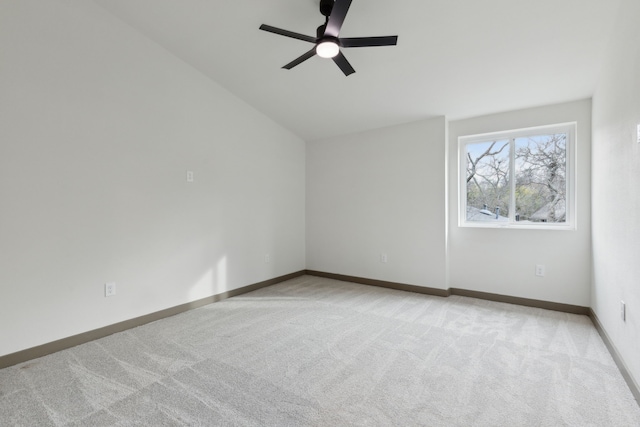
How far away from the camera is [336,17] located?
2094 millimetres

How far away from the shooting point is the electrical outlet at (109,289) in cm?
A: 280

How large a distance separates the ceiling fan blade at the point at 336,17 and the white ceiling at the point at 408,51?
44 cm

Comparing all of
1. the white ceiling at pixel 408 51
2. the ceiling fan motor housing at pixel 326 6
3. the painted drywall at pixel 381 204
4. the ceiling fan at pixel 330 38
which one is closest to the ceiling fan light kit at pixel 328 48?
the ceiling fan at pixel 330 38

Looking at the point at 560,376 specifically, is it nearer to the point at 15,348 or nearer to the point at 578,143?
the point at 578,143

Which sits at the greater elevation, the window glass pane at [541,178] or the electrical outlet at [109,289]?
the window glass pane at [541,178]

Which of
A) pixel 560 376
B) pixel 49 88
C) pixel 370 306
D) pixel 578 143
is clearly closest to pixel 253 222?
pixel 370 306

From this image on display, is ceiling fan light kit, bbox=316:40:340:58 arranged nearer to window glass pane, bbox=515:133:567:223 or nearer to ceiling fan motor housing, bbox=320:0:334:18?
ceiling fan motor housing, bbox=320:0:334:18

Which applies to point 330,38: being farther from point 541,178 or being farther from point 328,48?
point 541,178

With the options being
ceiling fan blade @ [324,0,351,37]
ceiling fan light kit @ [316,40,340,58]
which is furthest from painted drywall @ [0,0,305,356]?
ceiling fan blade @ [324,0,351,37]

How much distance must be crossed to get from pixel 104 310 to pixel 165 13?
2.77 metres

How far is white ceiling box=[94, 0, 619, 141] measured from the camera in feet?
7.81

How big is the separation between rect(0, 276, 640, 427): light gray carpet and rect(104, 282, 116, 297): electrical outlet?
0.38 meters

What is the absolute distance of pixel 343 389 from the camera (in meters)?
1.94

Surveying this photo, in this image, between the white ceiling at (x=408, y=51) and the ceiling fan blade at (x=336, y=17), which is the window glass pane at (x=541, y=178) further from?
the ceiling fan blade at (x=336, y=17)
